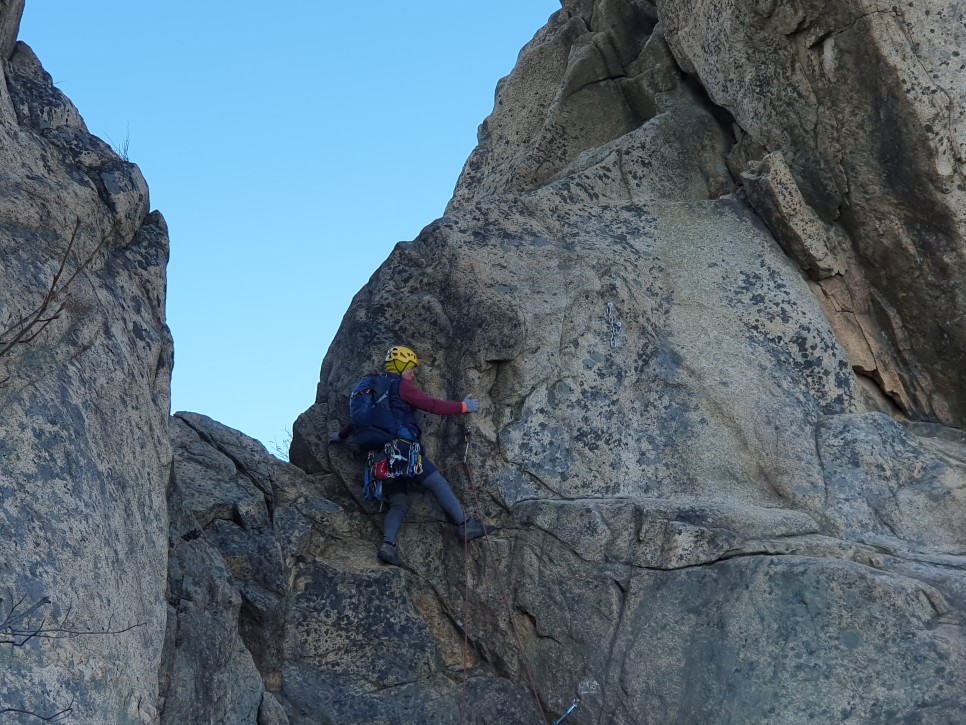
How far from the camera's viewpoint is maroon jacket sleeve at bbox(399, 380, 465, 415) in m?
11.7

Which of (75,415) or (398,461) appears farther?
(398,461)

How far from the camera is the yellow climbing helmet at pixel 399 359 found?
12234mm

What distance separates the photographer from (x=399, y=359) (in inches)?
482

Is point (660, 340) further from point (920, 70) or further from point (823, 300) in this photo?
point (920, 70)

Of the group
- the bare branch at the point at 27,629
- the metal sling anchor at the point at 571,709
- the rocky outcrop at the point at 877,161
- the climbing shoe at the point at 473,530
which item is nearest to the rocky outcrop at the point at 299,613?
the metal sling anchor at the point at 571,709

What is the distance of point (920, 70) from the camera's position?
1282 cm

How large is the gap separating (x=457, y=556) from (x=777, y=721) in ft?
11.4

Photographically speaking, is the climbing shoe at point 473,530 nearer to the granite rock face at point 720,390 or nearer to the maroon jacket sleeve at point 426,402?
A: the granite rock face at point 720,390

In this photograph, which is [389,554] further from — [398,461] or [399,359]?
[399,359]

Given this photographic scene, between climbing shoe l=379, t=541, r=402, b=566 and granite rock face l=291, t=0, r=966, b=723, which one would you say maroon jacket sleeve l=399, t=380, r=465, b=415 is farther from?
climbing shoe l=379, t=541, r=402, b=566

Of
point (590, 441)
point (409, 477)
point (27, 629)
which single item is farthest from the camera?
point (590, 441)

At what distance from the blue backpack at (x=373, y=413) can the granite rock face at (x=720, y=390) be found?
697 mm

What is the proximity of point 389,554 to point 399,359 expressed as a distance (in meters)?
1.86

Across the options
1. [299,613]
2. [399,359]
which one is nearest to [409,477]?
[399,359]
